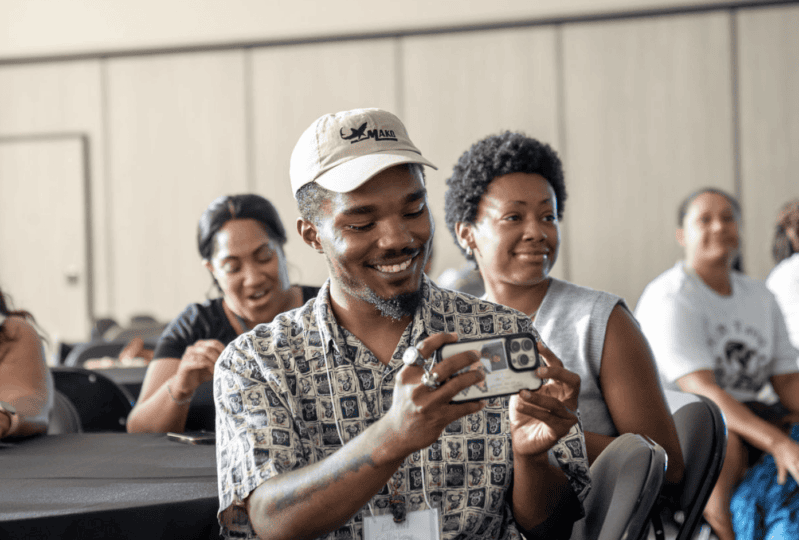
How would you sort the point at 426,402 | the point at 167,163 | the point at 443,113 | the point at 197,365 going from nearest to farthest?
1. the point at 426,402
2. the point at 197,365
3. the point at 443,113
4. the point at 167,163

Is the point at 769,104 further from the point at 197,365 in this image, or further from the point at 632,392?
the point at 197,365

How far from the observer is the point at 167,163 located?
6.40 m

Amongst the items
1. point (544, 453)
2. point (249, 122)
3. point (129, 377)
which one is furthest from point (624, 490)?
point (249, 122)

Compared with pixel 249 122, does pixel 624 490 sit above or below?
below

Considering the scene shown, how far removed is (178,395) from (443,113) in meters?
4.52

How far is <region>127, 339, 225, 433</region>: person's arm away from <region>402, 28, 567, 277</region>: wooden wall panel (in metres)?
4.03

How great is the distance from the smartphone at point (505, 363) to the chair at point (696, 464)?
601 mm

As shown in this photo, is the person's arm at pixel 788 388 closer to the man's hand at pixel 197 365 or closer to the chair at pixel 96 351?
the man's hand at pixel 197 365

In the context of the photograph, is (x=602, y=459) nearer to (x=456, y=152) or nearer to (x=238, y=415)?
(x=238, y=415)

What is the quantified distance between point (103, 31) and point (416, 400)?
6.55 metres

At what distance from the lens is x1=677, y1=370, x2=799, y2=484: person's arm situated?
6.44 feet

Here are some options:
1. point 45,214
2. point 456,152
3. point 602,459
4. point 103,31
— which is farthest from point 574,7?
point 602,459

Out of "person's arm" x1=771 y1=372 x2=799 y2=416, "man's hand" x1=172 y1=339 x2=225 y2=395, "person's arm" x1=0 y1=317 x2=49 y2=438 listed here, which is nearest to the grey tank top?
"man's hand" x1=172 y1=339 x2=225 y2=395

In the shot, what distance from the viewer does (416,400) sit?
89cm
